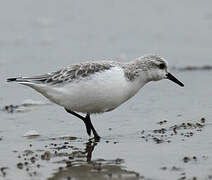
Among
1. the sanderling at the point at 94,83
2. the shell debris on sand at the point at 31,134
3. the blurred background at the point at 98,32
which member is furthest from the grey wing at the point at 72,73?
the blurred background at the point at 98,32

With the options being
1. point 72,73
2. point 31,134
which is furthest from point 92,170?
point 31,134

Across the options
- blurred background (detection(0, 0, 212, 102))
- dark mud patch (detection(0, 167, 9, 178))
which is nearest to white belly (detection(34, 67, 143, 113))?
dark mud patch (detection(0, 167, 9, 178))

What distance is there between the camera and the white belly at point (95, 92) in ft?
21.0

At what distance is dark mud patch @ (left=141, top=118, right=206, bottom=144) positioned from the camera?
665cm

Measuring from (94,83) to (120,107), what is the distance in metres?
1.95

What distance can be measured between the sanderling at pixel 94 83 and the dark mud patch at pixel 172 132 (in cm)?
57

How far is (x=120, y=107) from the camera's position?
827 centimetres

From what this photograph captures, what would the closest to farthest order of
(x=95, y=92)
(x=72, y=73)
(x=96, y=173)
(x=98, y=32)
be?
(x=96, y=173) < (x=95, y=92) < (x=72, y=73) < (x=98, y=32)

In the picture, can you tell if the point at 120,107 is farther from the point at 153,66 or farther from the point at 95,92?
the point at 95,92

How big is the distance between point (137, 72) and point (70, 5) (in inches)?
343

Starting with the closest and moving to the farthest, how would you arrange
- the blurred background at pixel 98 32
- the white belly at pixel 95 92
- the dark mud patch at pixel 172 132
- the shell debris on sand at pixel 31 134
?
the white belly at pixel 95 92, the dark mud patch at pixel 172 132, the shell debris on sand at pixel 31 134, the blurred background at pixel 98 32

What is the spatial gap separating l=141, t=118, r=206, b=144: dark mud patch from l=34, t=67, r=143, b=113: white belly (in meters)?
0.58

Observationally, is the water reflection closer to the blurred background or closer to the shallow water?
the shallow water

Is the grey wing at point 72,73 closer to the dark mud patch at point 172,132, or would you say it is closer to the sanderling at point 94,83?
the sanderling at point 94,83
